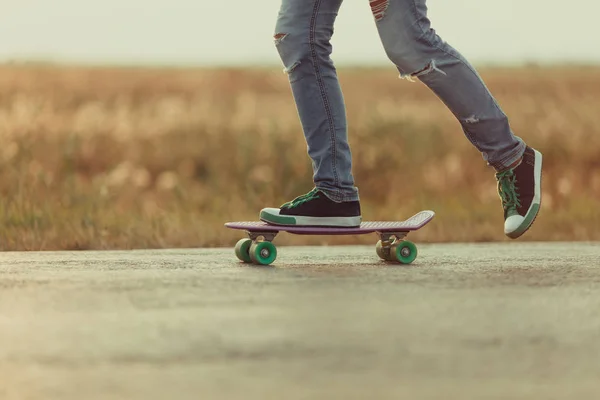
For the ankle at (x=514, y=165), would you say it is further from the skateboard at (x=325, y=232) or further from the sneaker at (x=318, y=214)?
the sneaker at (x=318, y=214)

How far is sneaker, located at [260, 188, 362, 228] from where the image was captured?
4586 millimetres

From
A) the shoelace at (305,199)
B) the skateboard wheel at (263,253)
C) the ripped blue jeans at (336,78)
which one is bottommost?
the skateboard wheel at (263,253)

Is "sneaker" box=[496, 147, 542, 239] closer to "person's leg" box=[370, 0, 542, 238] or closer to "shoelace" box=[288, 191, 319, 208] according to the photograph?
"person's leg" box=[370, 0, 542, 238]

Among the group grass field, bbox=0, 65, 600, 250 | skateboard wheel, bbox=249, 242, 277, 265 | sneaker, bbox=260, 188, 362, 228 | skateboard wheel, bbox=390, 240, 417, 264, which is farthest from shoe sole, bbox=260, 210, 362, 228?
grass field, bbox=0, 65, 600, 250

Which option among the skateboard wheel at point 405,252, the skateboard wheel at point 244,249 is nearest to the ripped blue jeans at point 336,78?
the skateboard wheel at point 405,252

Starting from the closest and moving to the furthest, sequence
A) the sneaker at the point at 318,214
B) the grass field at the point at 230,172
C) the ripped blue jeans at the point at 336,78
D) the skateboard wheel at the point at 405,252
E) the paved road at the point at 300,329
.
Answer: the paved road at the point at 300,329, the ripped blue jeans at the point at 336,78, the sneaker at the point at 318,214, the skateboard wheel at the point at 405,252, the grass field at the point at 230,172

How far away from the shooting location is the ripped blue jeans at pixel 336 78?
4484 millimetres

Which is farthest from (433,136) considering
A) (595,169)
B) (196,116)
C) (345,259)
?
(345,259)

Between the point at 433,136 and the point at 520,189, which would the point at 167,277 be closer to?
the point at 520,189

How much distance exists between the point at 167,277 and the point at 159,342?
1.34 m

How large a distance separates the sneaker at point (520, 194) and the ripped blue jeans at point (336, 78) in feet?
0.16

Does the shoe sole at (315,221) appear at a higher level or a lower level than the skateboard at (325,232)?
higher

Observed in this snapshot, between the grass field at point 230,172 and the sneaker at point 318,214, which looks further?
the grass field at point 230,172

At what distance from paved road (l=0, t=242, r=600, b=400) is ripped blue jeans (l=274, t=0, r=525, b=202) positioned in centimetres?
41
